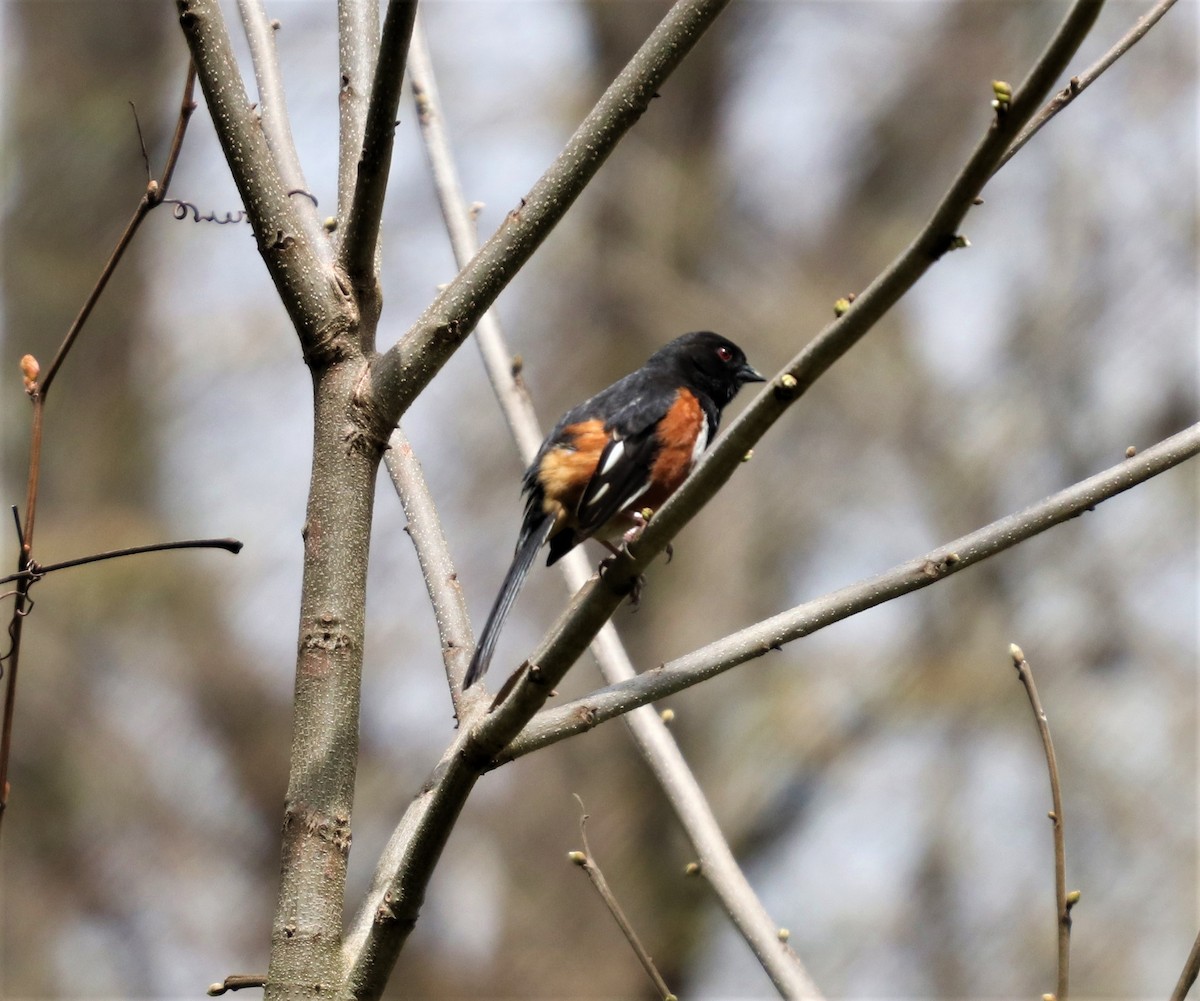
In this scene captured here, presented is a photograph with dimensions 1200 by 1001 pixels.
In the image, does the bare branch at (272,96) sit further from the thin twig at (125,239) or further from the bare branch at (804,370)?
the bare branch at (804,370)

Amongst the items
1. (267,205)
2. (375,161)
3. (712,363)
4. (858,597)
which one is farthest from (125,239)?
(712,363)

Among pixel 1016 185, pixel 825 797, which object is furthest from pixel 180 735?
pixel 1016 185

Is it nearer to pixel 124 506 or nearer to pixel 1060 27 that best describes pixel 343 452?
pixel 1060 27

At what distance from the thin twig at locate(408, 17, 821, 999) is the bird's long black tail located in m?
0.16

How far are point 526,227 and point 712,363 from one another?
323 centimetres

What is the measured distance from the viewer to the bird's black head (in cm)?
510

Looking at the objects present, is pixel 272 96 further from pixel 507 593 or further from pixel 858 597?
pixel 858 597

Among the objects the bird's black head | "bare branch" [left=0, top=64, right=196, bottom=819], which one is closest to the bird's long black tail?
"bare branch" [left=0, top=64, right=196, bottom=819]

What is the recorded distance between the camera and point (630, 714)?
3.02 meters

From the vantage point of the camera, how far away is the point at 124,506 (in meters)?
9.92

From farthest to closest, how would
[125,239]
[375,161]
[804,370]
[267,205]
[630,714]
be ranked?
[630,714] < [267,205] < [375,161] < [125,239] < [804,370]

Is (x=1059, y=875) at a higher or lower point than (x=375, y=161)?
lower

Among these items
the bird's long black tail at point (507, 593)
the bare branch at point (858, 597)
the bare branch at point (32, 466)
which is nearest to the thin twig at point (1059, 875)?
the bare branch at point (858, 597)

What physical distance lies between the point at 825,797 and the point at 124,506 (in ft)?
19.5
